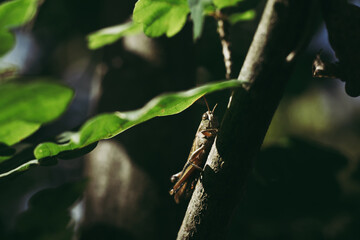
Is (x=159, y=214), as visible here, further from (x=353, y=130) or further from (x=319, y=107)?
(x=353, y=130)

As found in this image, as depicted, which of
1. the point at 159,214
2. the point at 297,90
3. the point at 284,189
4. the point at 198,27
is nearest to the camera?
the point at 198,27

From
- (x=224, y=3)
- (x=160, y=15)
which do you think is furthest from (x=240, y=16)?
(x=160, y=15)

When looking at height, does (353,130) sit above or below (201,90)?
below

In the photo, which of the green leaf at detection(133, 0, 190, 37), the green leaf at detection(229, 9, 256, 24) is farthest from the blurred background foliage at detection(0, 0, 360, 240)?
the green leaf at detection(133, 0, 190, 37)

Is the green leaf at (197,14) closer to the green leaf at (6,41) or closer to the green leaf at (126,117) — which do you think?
the green leaf at (126,117)

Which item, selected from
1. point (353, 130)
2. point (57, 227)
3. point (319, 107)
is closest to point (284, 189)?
point (57, 227)

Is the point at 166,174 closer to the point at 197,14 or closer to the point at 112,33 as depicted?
the point at 112,33
